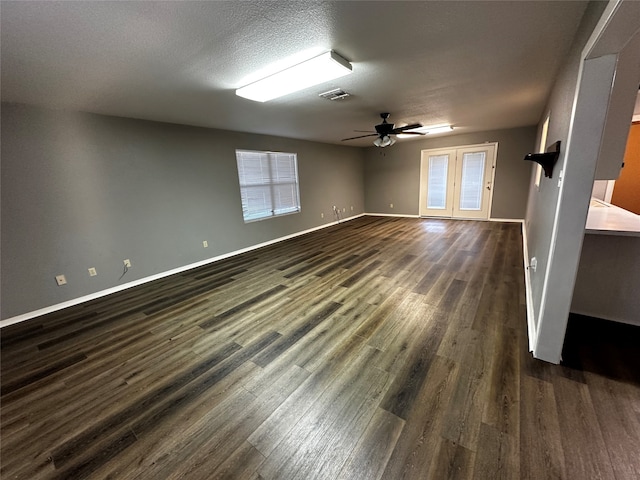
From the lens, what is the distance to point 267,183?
546 centimetres

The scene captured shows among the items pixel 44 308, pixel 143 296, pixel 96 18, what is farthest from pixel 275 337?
pixel 44 308

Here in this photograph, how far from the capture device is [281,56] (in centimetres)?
199

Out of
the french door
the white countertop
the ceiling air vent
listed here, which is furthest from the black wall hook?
the french door

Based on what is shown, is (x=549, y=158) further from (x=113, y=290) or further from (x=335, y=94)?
(x=113, y=290)

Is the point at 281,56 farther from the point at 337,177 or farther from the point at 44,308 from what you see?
the point at 337,177

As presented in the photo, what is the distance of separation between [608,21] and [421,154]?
6437 millimetres

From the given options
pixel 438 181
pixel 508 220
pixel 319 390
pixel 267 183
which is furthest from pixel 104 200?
pixel 508 220

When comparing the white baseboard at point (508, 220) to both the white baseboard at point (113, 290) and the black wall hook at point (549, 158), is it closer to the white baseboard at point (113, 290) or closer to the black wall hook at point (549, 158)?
the black wall hook at point (549, 158)

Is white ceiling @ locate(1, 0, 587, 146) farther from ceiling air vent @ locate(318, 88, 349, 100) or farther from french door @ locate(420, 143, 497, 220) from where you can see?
french door @ locate(420, 143, 497, 220)

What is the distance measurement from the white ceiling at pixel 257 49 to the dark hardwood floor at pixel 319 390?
2.33 m

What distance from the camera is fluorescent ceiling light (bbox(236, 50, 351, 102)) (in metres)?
2.04

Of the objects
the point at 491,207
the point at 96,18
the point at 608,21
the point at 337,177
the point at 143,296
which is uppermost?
the point at 96,18

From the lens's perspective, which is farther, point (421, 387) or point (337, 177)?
point (337, 177)

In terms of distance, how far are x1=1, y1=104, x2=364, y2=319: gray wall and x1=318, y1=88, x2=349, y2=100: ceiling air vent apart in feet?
7.99
